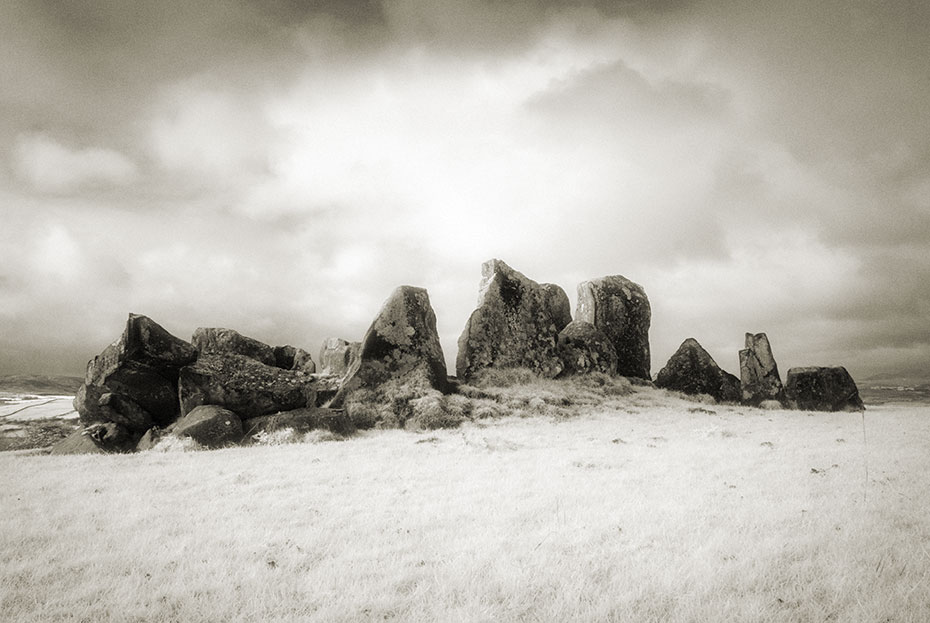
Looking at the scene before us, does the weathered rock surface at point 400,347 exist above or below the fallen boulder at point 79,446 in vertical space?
above

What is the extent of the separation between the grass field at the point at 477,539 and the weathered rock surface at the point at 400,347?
7572 millimetres

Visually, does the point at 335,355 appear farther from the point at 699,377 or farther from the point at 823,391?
the point at 823,391

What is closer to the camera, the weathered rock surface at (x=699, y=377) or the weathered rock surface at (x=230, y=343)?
the weathered rock surface at (x=230, y=343)

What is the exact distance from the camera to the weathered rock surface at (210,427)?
1409 centimetres

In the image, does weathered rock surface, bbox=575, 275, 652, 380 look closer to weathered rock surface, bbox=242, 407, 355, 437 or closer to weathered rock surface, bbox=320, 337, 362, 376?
weathered rock surface, bbox=320, 337, 362, 376

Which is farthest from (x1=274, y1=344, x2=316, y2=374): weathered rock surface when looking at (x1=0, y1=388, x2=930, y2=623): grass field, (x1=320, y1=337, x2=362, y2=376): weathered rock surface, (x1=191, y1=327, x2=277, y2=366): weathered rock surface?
(x1=0, y1=388, x2=930, y2=623): grass field

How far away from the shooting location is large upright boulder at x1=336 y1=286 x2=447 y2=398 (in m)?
18.5

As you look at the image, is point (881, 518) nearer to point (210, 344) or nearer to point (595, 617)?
point (595, 617)

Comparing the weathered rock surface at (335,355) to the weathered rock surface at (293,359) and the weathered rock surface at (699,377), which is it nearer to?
the weathered rock surface at (293,359)

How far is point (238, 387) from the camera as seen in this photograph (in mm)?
16234

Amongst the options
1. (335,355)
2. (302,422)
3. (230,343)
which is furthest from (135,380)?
(335,355)

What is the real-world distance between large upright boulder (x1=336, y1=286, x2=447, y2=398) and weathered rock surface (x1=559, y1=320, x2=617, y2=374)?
27.3 feet

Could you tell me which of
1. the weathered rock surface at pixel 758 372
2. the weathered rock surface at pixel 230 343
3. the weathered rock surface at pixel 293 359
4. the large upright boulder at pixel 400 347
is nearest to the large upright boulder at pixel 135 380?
the weathered rock surface at pixel 230 343

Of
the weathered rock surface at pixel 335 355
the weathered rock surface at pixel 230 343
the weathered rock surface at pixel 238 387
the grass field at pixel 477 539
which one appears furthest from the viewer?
the weathered rock surface at pixel 335 355
